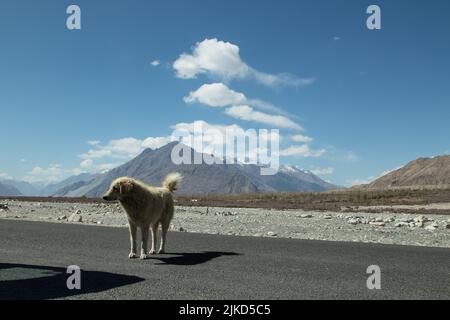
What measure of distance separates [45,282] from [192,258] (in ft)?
16.2

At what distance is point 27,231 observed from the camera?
71.4 feet

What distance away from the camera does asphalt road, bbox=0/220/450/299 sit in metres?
9.05

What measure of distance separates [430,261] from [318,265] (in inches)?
150

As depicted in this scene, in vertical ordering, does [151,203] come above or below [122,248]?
above

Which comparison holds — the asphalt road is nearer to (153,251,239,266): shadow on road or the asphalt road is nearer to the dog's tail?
(153,251,239,266): shadow on road

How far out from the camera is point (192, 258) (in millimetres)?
13922

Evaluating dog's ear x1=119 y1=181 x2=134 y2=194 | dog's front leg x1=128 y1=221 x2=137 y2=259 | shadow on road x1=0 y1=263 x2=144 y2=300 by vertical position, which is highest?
dog's ear x1=119 y1=181 x2=134 y2=194

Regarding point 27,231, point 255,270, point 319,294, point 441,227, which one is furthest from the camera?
point 441,227

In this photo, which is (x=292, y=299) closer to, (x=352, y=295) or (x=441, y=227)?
(x=352, y=295)

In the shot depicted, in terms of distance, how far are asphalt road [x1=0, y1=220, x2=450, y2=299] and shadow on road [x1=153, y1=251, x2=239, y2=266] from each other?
29 mm

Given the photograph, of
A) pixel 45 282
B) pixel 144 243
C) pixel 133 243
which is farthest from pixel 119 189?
pixel 45 282

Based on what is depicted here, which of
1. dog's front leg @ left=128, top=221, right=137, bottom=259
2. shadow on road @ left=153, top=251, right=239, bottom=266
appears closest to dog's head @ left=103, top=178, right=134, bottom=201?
dog's front leg @ left=128, top=221, right=137, bottom=259
